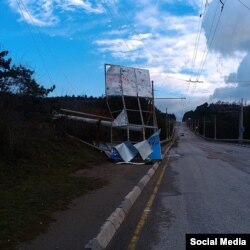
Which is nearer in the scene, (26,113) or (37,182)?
(37,182)

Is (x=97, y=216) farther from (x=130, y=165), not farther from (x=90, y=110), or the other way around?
(x=90, y=110)

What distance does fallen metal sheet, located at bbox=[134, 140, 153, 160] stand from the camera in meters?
28.5

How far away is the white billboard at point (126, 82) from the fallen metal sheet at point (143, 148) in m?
5.79

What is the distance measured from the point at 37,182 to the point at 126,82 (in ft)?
63.5

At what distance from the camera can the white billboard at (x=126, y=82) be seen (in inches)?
1332

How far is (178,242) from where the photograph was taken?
8555 millimetres

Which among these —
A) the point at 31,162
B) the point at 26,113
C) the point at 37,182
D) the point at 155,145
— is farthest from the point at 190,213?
the point at 155,145

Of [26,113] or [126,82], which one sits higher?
[126,82]

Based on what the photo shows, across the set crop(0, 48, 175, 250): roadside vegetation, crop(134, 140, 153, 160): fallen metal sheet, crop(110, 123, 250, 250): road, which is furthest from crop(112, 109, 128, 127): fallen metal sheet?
crop(110, 123, 250, 250): road

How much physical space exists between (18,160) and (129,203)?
6.22 metres

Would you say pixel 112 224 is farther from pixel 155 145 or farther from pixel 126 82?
pixel 126 82

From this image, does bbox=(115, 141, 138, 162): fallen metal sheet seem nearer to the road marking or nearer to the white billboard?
the white billboard

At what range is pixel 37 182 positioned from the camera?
15.6 metres

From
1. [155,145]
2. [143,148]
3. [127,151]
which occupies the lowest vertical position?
[127,151]
